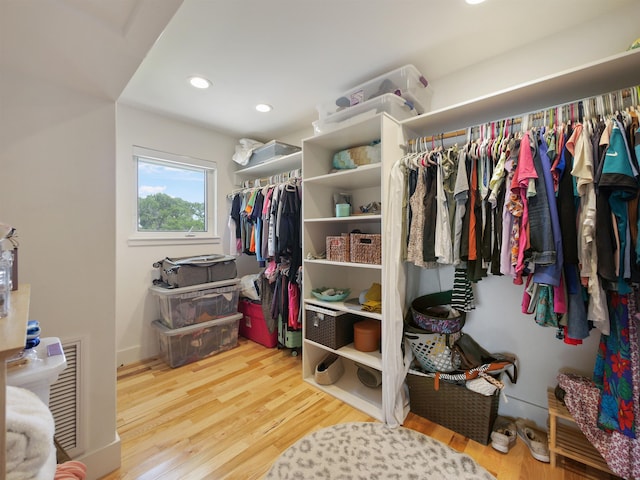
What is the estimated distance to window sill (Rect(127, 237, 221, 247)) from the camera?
255 cm

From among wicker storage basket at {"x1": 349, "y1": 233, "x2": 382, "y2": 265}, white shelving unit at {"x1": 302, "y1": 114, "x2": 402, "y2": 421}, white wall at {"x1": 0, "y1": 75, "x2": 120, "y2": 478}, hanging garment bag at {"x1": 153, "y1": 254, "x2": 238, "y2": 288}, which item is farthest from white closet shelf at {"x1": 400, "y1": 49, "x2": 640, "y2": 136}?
hanging garment bag at {"x1": 153, "y1": 254, "x2": 238, "y2": 288}

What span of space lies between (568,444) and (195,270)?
2.80 meters

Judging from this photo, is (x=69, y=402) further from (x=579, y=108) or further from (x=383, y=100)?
(x=579, y=108)

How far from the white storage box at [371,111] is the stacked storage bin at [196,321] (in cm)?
180

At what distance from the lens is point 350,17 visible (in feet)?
4.69

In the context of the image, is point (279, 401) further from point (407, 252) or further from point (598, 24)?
point (598, 24)

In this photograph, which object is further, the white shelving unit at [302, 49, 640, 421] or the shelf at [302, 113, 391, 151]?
the shelf at [302, 113, 391, 151]

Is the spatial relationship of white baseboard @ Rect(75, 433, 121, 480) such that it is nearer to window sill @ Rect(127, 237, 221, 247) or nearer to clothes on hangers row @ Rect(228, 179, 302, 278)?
clothes on hangers row @ Rect(228, 179, 302, 278)

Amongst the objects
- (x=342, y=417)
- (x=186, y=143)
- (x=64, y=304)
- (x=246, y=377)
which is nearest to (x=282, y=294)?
(x=246, y=377)

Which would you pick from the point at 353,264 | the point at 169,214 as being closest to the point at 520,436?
the point at 353,264

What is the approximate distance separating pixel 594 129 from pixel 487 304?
108 cm

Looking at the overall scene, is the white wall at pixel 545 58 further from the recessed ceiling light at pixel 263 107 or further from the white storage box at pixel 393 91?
the recessed ceiling light at pixel 263 107

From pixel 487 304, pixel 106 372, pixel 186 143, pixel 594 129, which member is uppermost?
pixel 186 143

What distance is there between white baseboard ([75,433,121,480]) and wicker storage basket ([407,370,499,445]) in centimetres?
168
